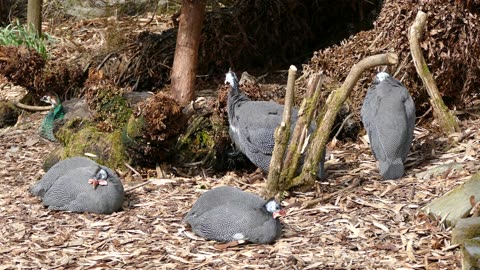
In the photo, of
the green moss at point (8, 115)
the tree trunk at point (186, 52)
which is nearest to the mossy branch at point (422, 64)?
the tree trunk at point (186, 52)

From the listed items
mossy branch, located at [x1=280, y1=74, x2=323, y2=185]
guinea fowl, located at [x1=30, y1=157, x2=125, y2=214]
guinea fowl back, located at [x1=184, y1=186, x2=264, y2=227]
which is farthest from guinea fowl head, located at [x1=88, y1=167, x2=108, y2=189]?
mossy branch, located at [x1=280, y1=74, x2=323, y2=185]

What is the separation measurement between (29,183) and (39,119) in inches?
78.0

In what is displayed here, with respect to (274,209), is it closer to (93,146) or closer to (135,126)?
(135,126)

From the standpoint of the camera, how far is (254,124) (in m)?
6.24

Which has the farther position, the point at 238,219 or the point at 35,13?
the point at 35,13

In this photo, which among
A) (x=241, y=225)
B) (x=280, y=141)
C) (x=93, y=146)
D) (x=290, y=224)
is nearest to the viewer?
(x=241, y=225)

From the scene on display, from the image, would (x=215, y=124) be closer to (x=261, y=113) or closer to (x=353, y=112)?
(x=261, y=113)

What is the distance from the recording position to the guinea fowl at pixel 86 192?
574 centimetres

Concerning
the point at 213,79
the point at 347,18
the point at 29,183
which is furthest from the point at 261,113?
the point at 347,18

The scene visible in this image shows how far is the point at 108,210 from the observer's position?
18.9 feet

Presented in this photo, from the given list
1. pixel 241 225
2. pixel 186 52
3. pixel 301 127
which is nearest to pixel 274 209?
pixel 241 225

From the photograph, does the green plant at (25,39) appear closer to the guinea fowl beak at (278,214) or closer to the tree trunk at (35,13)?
the tree trunk at (35,13)

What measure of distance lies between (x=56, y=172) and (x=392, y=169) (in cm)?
245

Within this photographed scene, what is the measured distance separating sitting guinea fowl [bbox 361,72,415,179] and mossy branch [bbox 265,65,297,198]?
2.81 ft
